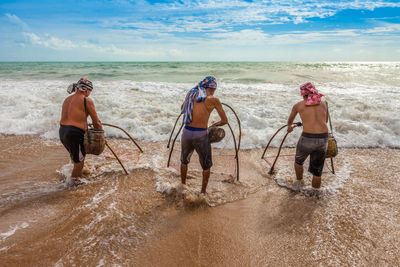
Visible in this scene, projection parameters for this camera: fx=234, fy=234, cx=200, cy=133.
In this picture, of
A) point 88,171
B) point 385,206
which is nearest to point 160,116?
point 88,171

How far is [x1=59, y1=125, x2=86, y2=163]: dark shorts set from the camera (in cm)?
346

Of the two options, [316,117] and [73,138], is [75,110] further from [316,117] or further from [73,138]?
[316,117]

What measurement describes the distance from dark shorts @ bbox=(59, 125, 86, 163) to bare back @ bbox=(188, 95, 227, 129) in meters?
1.75

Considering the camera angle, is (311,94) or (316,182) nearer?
(311,94)

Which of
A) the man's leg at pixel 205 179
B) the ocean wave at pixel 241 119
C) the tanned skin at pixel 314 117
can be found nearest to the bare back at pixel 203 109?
the man's leg at pixel 205 179

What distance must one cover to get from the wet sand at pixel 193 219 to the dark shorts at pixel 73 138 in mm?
618

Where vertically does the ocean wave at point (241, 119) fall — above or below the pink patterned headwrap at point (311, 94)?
below

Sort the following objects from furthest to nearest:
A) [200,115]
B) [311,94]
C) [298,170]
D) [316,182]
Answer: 1. [298,170]
2. [316,182]
3. [311,94]
4. [200,115]

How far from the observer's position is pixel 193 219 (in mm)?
3064

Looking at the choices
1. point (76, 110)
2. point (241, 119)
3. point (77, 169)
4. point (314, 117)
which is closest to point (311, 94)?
point (314, 117)

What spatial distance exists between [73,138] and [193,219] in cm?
213

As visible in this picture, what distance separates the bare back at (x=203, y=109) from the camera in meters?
3.14

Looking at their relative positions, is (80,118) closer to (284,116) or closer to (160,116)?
(160,116)

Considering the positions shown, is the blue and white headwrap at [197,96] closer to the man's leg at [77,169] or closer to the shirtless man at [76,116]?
the shirtless man at [76,116]
